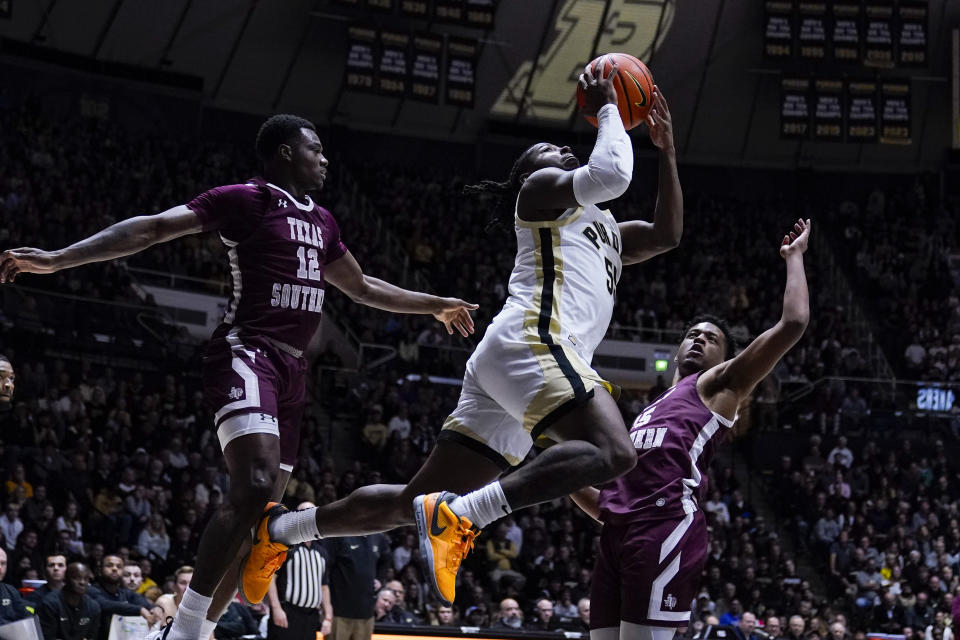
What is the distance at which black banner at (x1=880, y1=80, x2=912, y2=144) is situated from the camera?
24.9 meters

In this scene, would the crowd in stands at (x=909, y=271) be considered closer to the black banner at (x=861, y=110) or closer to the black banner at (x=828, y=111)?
the black banner at (x=861, y=110)

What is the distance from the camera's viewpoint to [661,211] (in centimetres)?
559

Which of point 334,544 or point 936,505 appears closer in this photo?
point 334,544

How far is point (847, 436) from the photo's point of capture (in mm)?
22328

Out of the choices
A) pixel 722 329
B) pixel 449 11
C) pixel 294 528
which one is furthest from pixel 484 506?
pixel 449 11

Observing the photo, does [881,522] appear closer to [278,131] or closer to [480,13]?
[480,13]

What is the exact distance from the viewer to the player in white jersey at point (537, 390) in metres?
4.64

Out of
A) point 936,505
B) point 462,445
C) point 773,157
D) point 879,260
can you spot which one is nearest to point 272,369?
point 462,445

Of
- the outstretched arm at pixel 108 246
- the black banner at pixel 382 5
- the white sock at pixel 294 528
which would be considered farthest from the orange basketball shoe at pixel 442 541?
the black banner at pixel 382 5

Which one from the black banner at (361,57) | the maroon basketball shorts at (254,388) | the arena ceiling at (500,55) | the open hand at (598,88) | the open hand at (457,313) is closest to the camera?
the maroon basketball shorts at (254,388)

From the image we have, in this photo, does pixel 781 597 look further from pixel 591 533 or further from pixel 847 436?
pixel 847 436

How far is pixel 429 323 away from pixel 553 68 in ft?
24.4

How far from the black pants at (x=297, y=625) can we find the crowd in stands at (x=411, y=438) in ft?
3.90

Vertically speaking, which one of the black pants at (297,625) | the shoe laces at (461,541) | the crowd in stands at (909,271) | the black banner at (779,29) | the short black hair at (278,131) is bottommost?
the black pants at (297,625)
